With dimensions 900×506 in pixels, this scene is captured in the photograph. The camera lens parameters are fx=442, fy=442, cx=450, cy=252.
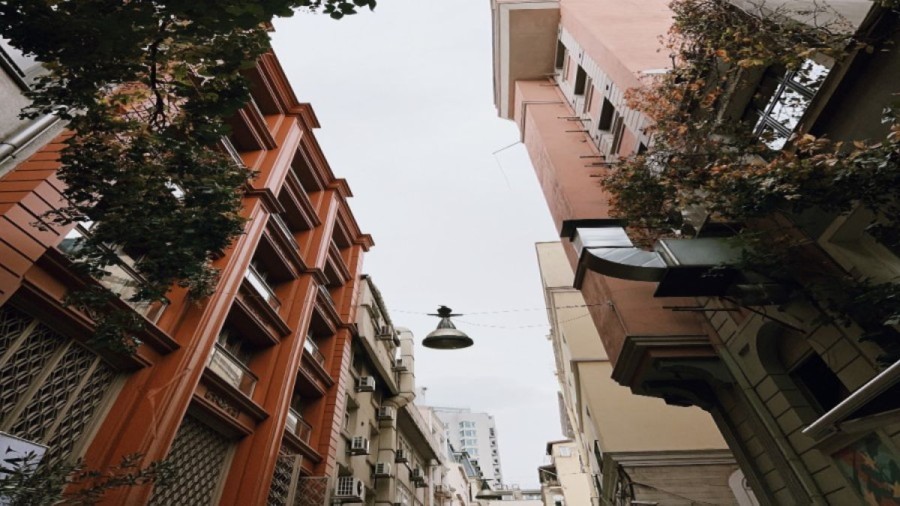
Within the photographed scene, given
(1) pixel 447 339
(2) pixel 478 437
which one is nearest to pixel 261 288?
(1) pixel 447 339

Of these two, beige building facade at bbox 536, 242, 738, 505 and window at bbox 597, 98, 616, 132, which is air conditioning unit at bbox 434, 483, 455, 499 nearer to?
beige building facade at bbox 536, 242, 738, 505

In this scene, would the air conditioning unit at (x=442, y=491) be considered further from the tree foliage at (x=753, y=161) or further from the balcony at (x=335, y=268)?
the tree foliage at (x=753, y=161)

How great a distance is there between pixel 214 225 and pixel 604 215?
9302 mm

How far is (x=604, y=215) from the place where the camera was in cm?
1148

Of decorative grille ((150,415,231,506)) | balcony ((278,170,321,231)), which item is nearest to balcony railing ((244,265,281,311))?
balcony ((278,170,321,231))

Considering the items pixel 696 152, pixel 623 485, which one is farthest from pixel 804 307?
pixel 623 485

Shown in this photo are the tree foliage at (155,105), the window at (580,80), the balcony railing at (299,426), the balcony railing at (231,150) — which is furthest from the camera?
the window at (580,80)

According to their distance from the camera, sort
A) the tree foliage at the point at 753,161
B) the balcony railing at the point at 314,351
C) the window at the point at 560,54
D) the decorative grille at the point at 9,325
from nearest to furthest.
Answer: the tree foliage at the point at 753,161, the decorative grille at the point at 9,325, the balcony railing at the point at 314,351, the window at the point at 560,54

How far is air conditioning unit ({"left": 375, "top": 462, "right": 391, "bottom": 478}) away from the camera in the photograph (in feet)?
60.2

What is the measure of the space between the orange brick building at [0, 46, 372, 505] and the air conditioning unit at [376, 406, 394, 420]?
4.07 m

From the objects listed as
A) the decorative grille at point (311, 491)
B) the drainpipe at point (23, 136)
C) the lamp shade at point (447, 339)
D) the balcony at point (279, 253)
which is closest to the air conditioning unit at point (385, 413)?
the decorative grille at point (311, 491)

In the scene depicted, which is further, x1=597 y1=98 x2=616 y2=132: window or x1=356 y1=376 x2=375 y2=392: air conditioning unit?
x1=356 y1=376 x2=375 y2=392: air conditioning unit

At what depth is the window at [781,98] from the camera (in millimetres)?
6453

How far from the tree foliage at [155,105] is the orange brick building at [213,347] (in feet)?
7.74
